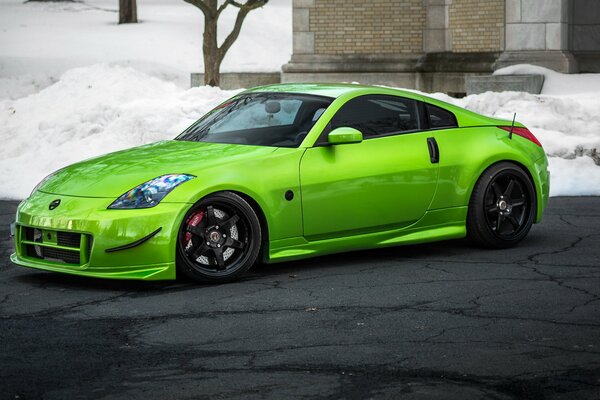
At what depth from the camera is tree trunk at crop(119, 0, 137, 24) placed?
44.5 metres

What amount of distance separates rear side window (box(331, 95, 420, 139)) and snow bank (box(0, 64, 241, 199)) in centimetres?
595

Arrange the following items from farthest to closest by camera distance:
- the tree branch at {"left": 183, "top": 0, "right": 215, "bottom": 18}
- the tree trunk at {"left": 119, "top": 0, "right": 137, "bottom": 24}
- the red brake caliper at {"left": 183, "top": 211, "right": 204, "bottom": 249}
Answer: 1. the tree trunk at {"left": 119, "top": 0, "right": 137, "bottom": 24}
2. the tree branch at {"left": 183, "top": 0, "right": 215, "bottom": 18}
3. the red brake caliper at {"left": 183, "top": 211, "right": 204, "bottom": 249}

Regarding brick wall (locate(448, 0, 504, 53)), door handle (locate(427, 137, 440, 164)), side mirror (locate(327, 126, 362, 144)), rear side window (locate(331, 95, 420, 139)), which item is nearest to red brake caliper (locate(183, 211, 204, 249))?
side mirror (locate(327, 126, 362, 144))

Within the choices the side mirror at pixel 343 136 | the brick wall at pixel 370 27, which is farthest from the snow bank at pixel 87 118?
the side mirror at pixel 343 136

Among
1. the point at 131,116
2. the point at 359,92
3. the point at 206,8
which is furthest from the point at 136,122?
the point at 359,92

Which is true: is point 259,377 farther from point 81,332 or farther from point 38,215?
point 38,215

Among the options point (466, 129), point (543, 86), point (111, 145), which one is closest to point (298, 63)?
point (543, 86)

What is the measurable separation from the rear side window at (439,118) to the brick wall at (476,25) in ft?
41.0

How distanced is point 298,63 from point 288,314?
16.4 metres

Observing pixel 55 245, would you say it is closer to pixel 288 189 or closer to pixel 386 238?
pixel 288 189

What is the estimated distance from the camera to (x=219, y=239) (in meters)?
8.20

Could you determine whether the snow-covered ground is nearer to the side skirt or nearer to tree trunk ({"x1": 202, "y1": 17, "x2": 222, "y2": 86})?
tree trunk ({"x1": 202, "y1": 17, "x2": 222, "y2": 86})

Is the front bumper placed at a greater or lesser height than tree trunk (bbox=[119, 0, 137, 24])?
lesser

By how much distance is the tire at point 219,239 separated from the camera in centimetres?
809
